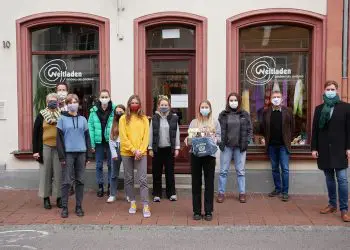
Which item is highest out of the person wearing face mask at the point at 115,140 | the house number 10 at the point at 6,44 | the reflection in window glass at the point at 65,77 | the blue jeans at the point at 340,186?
the house number 10 at the point at 6,44

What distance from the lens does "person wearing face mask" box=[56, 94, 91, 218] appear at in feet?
23.7

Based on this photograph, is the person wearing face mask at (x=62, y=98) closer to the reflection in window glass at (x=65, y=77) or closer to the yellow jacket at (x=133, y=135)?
the yellow jacket at (x=133, y=135)

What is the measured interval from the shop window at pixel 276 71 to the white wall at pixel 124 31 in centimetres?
50

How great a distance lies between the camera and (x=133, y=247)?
5863 millimetres

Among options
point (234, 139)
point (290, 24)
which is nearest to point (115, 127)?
point (234, 139)

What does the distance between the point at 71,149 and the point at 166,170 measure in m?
1.90

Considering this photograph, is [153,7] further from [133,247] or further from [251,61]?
[133,247]

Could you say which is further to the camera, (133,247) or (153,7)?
(153,7)

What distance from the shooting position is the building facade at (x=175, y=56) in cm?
896

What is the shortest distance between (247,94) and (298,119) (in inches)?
43.2

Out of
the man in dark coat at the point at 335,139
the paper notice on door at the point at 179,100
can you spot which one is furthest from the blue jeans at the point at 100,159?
the man in dark coat at the point at 335,139

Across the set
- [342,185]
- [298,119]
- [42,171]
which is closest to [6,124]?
[42,171]

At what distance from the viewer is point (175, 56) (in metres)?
9.27

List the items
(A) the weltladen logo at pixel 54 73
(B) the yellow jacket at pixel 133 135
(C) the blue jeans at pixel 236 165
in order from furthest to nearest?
(A) the weltladen logo at pixel 54 73 → (C) the blue jeans at pixel 236 165 → (B) the yellow jacket at pixel 133 135
